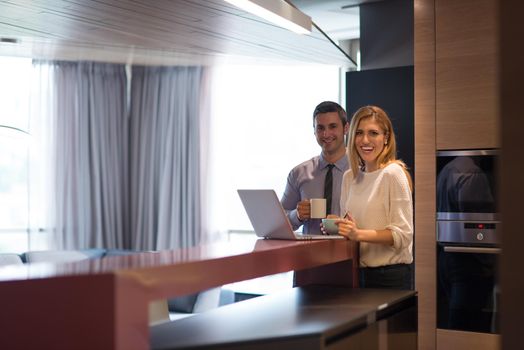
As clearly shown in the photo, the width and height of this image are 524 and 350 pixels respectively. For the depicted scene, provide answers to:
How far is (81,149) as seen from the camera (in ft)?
24.0

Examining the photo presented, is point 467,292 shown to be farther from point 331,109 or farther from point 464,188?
point 331,109

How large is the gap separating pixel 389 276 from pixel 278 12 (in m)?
1.33

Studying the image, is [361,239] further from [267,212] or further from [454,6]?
[454,6]

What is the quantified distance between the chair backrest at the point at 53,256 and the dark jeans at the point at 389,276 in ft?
12.6

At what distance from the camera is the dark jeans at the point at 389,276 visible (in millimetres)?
3189

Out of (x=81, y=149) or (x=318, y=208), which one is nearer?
(x=318, y=208)

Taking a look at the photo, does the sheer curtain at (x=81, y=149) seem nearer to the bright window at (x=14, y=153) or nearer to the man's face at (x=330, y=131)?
the bright window at (x=14, y=153)

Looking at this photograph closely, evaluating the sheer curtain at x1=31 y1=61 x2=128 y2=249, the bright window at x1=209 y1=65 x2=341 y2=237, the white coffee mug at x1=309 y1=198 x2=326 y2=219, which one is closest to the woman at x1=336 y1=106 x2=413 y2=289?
the white coffee mug at x1=309 y1=198 x2=326 y2=219

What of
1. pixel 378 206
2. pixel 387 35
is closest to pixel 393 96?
pixel 387 35

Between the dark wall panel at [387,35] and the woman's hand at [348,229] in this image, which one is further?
the dark wall panel at [387,35]

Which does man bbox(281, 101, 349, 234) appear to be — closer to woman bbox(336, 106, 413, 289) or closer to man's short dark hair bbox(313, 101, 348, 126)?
man's short dark hair bbox(313, 101, 348, 126)

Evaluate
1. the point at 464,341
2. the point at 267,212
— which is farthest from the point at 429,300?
the point at 267,212

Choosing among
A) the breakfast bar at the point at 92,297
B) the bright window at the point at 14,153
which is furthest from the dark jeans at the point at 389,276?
the bright window at the point at 14,153

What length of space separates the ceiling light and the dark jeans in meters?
1.26
